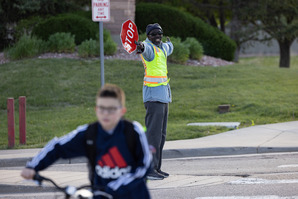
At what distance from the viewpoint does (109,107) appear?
3553 millimetres

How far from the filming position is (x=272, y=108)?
13.9 metres

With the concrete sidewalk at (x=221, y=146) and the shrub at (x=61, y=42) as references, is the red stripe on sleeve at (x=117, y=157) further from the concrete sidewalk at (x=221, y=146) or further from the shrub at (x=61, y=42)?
the shrub at (x=61, y=42)

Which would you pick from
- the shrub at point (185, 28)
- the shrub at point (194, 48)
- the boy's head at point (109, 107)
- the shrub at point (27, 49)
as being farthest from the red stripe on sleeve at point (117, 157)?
the shrub at point (185, 28)

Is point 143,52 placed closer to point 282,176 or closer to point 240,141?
point 282,176

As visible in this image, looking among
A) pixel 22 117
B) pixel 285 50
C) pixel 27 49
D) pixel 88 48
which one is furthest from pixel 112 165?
pixel 285 50

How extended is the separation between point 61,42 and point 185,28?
5.06 meters

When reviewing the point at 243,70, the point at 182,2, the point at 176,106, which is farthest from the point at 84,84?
the point at 182,2

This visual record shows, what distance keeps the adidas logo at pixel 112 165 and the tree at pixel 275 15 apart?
2270cm

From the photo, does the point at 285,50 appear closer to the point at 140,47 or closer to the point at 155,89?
the point at 155,89

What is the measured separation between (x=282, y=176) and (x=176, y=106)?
22.1 feet

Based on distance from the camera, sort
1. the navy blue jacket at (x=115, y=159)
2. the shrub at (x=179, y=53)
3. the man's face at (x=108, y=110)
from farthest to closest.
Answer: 1. the shrub at (x=179, y=53)
2. the navy blue jacket at (x=115, y=159)
3. the man's face at (x=108, y=110)

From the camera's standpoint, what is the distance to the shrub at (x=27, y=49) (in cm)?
1869

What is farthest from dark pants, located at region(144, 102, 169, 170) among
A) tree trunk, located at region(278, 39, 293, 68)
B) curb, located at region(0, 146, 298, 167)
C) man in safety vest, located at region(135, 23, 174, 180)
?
tree trunk, located at region(278, 39, 293, 68)

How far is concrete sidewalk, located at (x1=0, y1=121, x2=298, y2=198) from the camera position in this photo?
7691 millimetres
